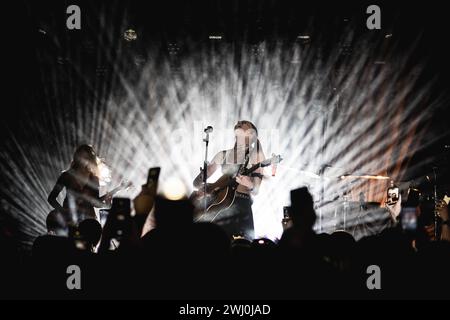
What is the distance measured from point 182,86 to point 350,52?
334 cm

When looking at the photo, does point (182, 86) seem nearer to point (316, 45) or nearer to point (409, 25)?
point (316, 45)

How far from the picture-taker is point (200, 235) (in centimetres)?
244

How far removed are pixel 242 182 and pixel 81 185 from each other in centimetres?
219

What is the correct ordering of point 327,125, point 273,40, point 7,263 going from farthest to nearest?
point 327,125 → point 273,40 → point 7,263

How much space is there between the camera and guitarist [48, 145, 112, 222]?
5667mm

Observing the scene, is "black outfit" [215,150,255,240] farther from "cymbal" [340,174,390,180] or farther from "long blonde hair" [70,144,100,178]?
"cymbal" [340,174,390,180]

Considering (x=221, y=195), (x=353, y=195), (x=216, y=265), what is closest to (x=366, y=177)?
(x=353, y=195)

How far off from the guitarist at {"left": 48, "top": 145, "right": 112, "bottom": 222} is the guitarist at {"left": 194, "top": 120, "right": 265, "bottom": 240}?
5.48 feet

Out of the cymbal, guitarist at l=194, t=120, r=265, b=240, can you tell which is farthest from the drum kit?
guitarist at l=194, t=120, r=265, b=240

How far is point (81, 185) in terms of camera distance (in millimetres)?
5832

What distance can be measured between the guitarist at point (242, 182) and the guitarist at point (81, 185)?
1670mm

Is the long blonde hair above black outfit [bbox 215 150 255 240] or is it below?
above

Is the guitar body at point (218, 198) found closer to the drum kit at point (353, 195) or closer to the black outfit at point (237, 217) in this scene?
the black outfit at point (237, 217)

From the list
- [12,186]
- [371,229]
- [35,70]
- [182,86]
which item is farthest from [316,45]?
[12,186]
